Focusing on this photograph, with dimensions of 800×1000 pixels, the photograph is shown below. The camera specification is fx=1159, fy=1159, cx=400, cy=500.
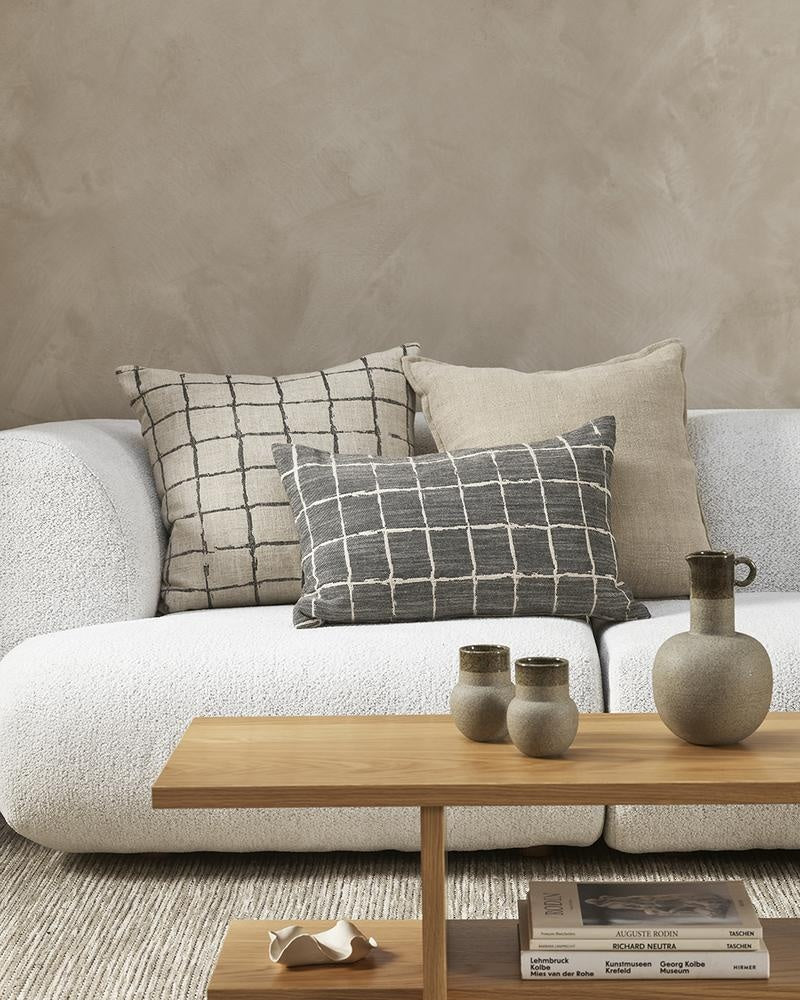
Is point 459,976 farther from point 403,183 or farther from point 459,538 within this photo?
point 403,183

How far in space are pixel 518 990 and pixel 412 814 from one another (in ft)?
2.04

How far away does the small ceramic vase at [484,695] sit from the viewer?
4.54 feet

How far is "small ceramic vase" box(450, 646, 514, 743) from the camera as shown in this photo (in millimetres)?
1384

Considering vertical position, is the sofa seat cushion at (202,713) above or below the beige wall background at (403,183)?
below

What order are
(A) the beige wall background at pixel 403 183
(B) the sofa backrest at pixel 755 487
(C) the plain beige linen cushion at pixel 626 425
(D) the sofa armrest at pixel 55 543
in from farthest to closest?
(A) the beige wall background at pixel 403 183, (B) the sofa backrest at pixel 755 487, (C) the plain beige linen cushion at pixel 626 425, (D) the sofa armrest at pixel 55 543

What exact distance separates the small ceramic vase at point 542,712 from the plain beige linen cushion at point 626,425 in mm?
1131

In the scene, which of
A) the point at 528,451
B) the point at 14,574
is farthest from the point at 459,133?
the point at 14,574

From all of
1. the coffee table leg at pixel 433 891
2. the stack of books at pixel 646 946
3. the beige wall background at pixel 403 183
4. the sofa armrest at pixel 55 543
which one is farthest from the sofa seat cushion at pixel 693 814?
the beige wall background at pixel 403 183

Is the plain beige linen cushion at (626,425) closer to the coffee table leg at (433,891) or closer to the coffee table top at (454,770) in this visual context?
the coffee table top at (454,770)

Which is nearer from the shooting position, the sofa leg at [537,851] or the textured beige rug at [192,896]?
the textured beige rug at [192,896]

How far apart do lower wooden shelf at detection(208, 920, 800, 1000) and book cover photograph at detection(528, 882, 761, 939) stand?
0.05 metres

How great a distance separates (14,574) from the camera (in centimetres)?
228

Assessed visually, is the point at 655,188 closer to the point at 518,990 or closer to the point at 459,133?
the point at 459,133

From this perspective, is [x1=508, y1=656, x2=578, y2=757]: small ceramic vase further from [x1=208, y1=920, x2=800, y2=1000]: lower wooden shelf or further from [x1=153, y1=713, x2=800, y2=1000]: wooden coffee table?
[x1=208, y1=920, x2=800, y2=1000]: lower wooden shelf
